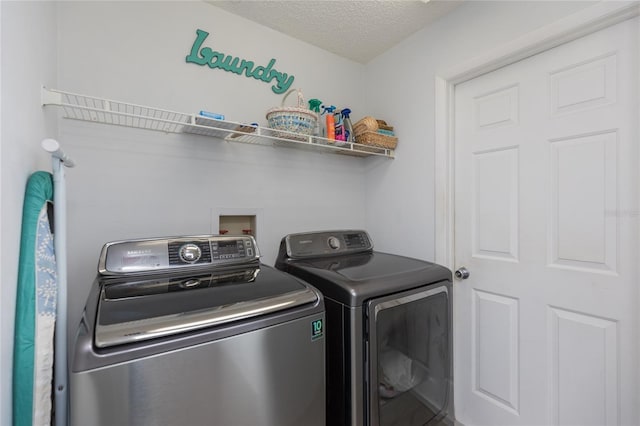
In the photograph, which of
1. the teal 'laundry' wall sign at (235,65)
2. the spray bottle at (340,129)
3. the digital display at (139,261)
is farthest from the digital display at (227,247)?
the teal 'laundry' wall sign at (235,65)

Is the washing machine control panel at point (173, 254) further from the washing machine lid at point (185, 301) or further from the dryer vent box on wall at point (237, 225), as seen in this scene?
the dryer vent box on wall at point (237, 225)

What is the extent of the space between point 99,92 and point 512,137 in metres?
2.11

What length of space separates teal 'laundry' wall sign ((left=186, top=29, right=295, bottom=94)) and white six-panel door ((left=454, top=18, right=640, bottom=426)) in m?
1.14

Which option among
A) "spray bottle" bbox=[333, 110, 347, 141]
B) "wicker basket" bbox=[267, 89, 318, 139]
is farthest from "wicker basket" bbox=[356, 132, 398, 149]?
"wicker basket" bbox=[267, 89, 318, 139]

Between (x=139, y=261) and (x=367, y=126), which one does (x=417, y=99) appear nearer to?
(x=367, y=126)

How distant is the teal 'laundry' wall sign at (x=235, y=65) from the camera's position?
1.61 meters

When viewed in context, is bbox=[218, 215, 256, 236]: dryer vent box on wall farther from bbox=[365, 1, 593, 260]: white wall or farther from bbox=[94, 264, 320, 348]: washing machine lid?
bbox=[365, 1, 593, 260]: white wall

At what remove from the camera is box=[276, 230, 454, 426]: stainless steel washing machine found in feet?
3.77

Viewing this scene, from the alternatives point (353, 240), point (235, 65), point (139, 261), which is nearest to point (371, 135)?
point (353, 240)

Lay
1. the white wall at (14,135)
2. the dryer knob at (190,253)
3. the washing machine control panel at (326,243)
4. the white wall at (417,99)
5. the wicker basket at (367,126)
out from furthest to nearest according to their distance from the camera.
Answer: the wicker basket at (367,126) → the washing machine control panel at (326,243) → the white wall at (417,99) → the dryer knob at (190,253) → the white wall at (14,135)

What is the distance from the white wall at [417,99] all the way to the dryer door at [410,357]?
511 mm

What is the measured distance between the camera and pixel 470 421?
171 cm

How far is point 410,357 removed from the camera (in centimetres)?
135

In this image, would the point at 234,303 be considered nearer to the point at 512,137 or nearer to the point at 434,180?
the point at 434,180
